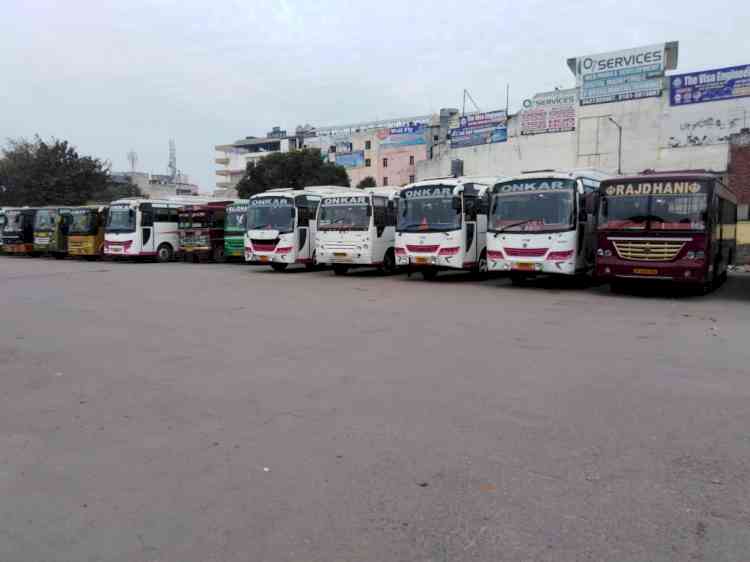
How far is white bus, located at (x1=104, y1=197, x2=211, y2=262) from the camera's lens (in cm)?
2702

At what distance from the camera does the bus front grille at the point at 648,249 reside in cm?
1316

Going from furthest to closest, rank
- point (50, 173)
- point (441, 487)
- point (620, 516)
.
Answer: point (50, 173)
point (441, 487)
point (620, 516)

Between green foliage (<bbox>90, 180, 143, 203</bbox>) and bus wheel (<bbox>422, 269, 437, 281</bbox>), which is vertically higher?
green foliage (<bbox>90, 180, 143, 203</bbox>)

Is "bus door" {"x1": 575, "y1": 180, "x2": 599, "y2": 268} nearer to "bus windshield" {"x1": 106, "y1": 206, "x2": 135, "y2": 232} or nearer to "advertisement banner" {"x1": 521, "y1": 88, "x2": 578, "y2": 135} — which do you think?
"bus windshield" {"x1": 106, "y1": 206, "x2": 135, "y2": 232}

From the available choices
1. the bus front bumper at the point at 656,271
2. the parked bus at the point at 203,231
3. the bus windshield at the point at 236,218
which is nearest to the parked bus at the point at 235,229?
the bus windshield at the point at 236,218

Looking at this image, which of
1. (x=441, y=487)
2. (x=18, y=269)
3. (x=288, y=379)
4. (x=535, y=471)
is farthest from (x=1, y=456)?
(x=18, y=269)

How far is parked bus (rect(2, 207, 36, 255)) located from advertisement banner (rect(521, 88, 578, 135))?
114 feet

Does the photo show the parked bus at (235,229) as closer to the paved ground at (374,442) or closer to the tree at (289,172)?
the paved ground at (374,442)

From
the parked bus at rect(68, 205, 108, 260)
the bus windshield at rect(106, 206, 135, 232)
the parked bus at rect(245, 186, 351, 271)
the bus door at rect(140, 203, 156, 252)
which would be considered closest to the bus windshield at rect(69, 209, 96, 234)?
the parked bus at rect(68, 205, 108, 260)

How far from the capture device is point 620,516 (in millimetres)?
3498

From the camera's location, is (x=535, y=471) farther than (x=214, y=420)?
No

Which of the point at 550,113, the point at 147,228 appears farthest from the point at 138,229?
the point at 550,113

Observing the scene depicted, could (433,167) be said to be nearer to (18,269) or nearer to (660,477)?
(18,269)

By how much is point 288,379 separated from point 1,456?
269 centimetres
